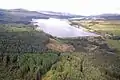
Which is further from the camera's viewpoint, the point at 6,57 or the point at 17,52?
the point at 17,52

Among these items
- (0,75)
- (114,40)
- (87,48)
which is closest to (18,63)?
(0,75)

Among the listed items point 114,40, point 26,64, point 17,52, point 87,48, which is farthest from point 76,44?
point 26,64

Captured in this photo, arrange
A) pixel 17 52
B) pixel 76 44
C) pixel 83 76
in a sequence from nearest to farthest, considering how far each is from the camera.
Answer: pixel 83 76 → pixel 17 52 → pixel 76 44

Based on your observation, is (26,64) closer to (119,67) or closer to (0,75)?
(0,75)

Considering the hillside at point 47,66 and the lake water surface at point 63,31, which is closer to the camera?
the hillside at point 47,66

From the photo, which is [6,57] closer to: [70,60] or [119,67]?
[70,60]

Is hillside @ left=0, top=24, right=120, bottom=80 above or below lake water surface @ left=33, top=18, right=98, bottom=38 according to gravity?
above

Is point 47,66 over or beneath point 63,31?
over

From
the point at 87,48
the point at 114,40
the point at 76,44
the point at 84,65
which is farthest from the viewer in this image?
the point at 114,40

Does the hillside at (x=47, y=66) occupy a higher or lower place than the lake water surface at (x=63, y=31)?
higher

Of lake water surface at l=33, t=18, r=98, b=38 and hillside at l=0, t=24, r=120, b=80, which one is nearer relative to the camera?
hillside at l=0, t=24, r=120, b=80

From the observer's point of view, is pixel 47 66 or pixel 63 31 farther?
pixel 63 31
